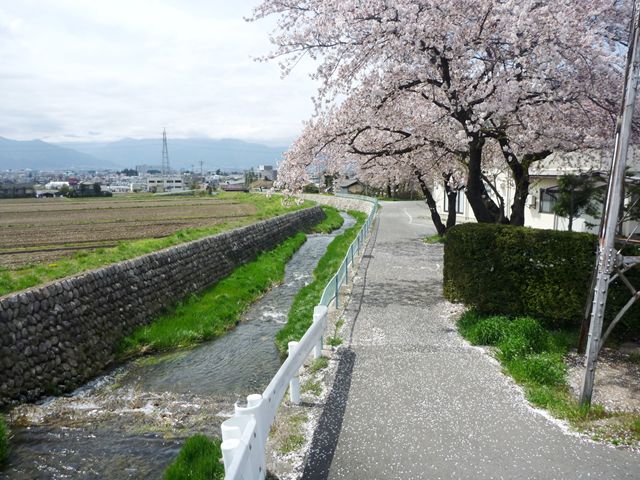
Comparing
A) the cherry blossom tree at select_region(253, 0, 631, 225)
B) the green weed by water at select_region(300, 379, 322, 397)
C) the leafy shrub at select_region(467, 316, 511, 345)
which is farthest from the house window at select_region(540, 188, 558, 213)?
the green weed by water at select_region(300, 379, 322, 397)

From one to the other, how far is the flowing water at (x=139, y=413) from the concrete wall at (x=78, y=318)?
0.49 metres

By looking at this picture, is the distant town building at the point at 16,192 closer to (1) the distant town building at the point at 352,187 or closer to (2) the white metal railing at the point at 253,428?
(1) the distant town building at the point at 352,187

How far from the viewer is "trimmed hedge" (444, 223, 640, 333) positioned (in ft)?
25.7

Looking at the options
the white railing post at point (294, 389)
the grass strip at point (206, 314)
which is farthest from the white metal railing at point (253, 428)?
the grass strip at point (206, 314)

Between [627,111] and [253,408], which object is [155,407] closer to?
A: [253,408]

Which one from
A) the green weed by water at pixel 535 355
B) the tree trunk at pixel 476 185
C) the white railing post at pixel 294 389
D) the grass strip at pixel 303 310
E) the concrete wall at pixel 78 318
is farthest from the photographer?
the tree trunk at pixel 476 185

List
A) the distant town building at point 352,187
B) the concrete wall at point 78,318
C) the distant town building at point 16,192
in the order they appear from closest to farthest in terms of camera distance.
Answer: the concrete wall at point 78,318 < the distant town building at point 352,187 < the distant town building at point 16,192

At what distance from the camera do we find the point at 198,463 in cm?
538

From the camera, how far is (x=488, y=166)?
18.5 meters

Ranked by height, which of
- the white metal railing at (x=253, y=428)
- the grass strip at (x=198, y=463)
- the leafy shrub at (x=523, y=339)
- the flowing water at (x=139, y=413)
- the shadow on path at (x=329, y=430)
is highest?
the white metal railing at (x=253, y=428)

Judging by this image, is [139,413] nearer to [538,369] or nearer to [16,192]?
[538,369]

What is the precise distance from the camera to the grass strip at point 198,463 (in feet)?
16.8

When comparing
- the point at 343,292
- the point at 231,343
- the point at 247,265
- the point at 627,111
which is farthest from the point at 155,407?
the point at 247,265

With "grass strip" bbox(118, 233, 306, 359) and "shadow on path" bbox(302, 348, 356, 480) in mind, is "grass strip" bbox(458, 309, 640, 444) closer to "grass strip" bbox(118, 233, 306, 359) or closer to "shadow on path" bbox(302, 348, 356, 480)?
"shadow on path" bbox(302, 348, 356, 480)
